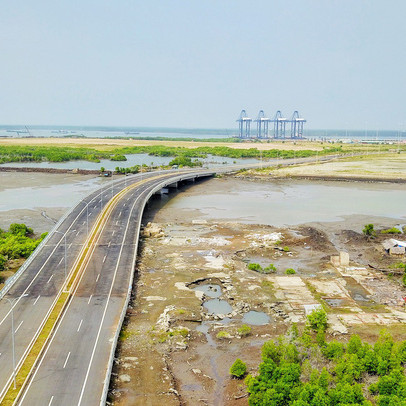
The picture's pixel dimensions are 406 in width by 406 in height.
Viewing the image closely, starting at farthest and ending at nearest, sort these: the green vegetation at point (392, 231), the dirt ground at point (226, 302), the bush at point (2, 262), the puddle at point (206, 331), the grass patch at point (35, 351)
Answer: the green vegetation at point (392, 231)
the bush at point (2, 262)
the puddle at point (206, 331)
the dirt ground at point (226, 302)
the grass patch at point (35, 351)

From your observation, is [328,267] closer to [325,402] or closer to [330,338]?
[330,338]

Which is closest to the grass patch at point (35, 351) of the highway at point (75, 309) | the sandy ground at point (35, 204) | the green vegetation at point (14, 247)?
the highway at point (75, 309)

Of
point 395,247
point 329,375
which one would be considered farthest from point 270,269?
point 329,375

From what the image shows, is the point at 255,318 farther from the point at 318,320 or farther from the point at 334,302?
the point at 334,302

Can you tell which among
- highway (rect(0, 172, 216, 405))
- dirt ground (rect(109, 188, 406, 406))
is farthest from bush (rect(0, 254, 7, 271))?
dirt ground (rect(109, 188, 406, 406))

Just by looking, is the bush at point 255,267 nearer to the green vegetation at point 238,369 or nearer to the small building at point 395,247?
the small building at point 395,247

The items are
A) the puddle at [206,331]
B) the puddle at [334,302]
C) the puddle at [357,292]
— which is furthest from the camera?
the puddle at [357,292]

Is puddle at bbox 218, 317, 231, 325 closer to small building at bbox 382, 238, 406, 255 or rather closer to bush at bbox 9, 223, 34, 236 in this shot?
small building at bbox 382, 238, 406, 255

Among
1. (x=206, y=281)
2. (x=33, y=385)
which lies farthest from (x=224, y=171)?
(x=33, y=385)
